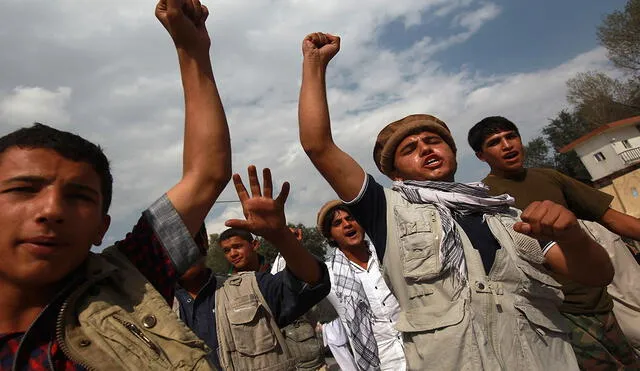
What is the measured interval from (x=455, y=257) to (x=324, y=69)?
3.90 ft

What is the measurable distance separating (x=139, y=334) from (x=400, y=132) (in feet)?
5.90

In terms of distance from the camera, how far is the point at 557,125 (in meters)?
53.1

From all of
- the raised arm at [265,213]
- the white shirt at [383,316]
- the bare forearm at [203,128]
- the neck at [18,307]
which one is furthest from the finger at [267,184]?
the white shirt at [383,316]

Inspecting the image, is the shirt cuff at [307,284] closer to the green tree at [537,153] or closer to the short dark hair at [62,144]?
the short dark hair at [62,144]

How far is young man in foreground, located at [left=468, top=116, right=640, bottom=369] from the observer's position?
2.96 meters

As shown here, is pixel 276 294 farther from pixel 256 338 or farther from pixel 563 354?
pixel 563 354

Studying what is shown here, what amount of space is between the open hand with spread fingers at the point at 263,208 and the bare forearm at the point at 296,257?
0.11ft

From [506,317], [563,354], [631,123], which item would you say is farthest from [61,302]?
[631,123]

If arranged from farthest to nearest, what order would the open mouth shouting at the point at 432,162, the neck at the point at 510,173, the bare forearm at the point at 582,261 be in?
the neck at the point at 510,173 < the open mouth shouting at the point at 432,162 < the bare forearm at the point at 582,261

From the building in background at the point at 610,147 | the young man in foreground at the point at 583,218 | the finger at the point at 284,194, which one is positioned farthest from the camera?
the building in background at the point at 610,147

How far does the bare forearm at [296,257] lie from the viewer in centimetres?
214

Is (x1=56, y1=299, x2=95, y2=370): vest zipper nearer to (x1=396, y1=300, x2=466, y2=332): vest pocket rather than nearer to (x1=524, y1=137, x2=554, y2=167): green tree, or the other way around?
(x1=396, y1=300, x2=466, y2=332): vest pocket

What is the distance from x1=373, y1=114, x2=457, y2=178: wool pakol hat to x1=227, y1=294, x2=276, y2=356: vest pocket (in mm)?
1243

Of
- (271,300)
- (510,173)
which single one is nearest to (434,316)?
(271,300)
